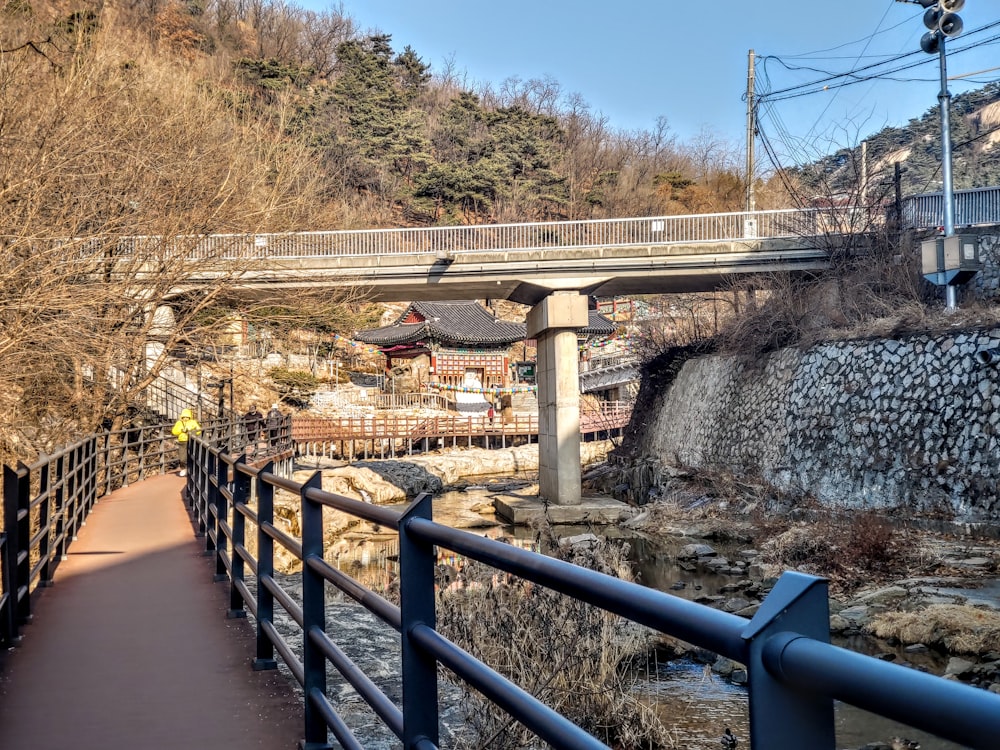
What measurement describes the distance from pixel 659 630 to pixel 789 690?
0.33 metres

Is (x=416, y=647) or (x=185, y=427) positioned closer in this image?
(x=416, y=647)

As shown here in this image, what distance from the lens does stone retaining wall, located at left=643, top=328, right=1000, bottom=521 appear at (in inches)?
686

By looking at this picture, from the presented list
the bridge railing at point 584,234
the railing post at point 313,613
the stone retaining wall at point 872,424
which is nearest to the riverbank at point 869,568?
the stone retaining wall at point 872,424

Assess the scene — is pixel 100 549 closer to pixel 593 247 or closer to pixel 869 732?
pixel 869 732

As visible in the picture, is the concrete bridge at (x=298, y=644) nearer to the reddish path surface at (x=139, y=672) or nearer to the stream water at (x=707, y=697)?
the reddish path surface at (x=139, y=672)

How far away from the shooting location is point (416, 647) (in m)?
2.53

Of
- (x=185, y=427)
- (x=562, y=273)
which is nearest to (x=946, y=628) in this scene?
(x=185, y=427)

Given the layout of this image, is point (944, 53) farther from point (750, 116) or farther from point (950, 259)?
point (750, 116)

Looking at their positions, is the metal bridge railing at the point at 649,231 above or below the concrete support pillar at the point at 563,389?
above

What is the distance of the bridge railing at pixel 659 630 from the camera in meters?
0.95

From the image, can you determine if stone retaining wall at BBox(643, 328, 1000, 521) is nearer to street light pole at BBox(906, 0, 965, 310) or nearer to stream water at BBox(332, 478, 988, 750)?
street light pole at BBox(906, 0, 965, 310)

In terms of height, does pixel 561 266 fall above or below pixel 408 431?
above

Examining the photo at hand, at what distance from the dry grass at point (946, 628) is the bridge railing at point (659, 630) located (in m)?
8.52

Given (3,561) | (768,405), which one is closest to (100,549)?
(3,561)
